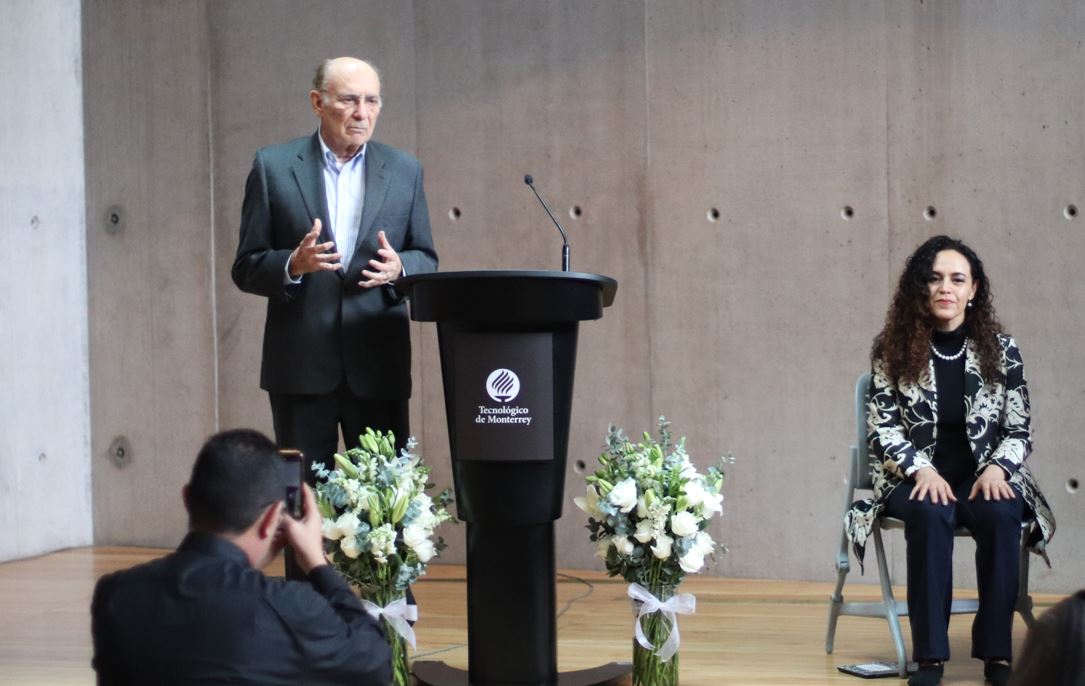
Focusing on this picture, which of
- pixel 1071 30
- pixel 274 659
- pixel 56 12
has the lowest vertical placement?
pixel 274 659

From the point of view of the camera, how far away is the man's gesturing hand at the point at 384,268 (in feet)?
11.9

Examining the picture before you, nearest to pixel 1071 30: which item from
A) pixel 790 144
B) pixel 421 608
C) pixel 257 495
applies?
pixel 790 144

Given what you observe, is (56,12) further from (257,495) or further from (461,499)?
(257,495)

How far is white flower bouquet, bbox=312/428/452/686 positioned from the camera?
341 centimetres

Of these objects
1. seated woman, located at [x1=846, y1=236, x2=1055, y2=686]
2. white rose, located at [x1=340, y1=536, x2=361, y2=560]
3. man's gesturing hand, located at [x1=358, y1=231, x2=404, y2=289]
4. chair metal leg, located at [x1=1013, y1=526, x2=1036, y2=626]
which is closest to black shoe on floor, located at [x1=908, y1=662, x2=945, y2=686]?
seated woman, located at [x1=846, y1=236, x2=1055, y2=686]

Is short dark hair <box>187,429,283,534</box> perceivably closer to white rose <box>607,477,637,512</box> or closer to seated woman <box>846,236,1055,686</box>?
white rose <box>607,477,637,512</box>

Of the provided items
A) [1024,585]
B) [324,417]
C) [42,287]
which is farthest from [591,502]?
[42,287]

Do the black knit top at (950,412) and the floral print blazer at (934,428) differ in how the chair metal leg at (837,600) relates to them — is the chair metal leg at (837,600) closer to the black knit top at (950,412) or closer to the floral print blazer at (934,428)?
the floral print blazer at (934,428)

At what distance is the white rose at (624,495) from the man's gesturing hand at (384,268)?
0.82 metres

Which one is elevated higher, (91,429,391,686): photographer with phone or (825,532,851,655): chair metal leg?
(91,429,391,686): photographer with phone

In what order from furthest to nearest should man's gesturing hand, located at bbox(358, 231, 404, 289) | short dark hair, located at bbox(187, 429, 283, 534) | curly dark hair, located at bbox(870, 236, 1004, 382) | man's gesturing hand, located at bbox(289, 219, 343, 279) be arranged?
curly dark hair, located at bbox(870, 236, 1004, 382) → man's gesturing hand, located at bbox(358, 231, 404, 289) → man's gesturing hand, located at bbox(289, 219, 343, 279) → short dark hair, located at bbox(187, 429, 283, 534)

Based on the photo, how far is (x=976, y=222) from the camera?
5035mm

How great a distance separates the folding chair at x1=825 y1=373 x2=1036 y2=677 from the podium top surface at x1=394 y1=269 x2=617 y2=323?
1183 millimetres

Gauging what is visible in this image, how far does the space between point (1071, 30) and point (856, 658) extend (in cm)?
245
